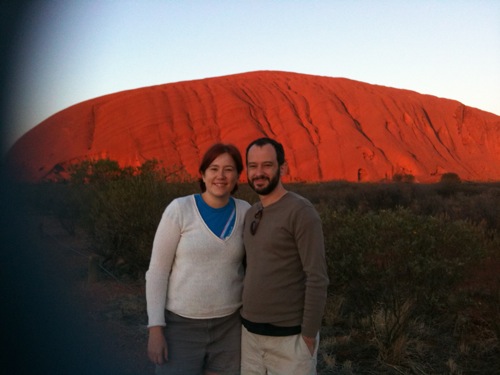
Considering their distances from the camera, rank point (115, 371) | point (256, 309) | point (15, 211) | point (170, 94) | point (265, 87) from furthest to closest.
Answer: point (265, 87), point (170, 94), point (115, 371), point (256, 309), point (15, 211)

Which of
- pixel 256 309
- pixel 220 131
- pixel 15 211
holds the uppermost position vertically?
pixel 220 131

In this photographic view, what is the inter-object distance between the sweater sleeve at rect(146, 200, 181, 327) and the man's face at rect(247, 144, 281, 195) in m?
0.44

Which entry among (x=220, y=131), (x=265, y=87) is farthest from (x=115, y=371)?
(x=265, y=87)

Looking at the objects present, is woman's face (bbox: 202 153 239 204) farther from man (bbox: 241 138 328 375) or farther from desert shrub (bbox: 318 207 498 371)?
desert shrub (bbox: 318 207 498 371)

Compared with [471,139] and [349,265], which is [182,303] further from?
[471,139]

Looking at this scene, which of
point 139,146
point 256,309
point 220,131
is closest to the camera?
point 256,309

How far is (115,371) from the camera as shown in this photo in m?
4.71

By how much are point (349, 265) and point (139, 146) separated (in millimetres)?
36811

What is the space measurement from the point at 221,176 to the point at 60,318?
1.89m

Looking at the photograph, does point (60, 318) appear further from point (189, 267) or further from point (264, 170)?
point (264, 170)

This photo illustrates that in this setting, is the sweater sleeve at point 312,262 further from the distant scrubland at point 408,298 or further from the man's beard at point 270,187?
the distant scrubland at point 408,298

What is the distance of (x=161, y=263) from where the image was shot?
2576 millimetres

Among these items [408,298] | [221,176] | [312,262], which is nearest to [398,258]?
[408,298]

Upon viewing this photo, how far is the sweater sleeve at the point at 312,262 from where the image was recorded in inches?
96.3
